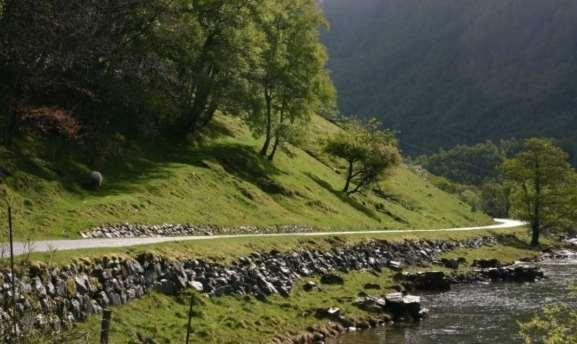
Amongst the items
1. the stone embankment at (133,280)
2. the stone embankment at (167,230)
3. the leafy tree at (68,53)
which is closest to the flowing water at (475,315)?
the stone embankment at (133,280)

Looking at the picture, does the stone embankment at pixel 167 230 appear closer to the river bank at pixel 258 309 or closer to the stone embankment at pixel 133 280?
the river bank at pixel 258 309

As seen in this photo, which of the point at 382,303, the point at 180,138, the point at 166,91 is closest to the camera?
the point at 382,303

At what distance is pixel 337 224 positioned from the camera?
59.5 m

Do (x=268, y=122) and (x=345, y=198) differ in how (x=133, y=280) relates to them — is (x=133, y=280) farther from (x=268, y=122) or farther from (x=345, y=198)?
(x=345, y=198)

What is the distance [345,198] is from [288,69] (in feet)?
54.2

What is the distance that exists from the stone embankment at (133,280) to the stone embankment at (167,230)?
225 inches

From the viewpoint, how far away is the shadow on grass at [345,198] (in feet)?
238

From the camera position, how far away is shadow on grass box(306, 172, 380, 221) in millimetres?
72500

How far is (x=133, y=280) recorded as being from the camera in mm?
26094

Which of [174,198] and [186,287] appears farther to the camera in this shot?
[174,198]

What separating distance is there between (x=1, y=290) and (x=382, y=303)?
21.5 metres

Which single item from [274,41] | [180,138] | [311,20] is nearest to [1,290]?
[180,138]

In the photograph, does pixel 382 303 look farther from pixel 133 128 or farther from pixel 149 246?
pixel 133 128

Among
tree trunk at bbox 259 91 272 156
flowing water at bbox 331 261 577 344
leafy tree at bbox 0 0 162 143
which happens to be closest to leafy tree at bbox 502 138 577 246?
flowing water at bbox 331 261 577 344
